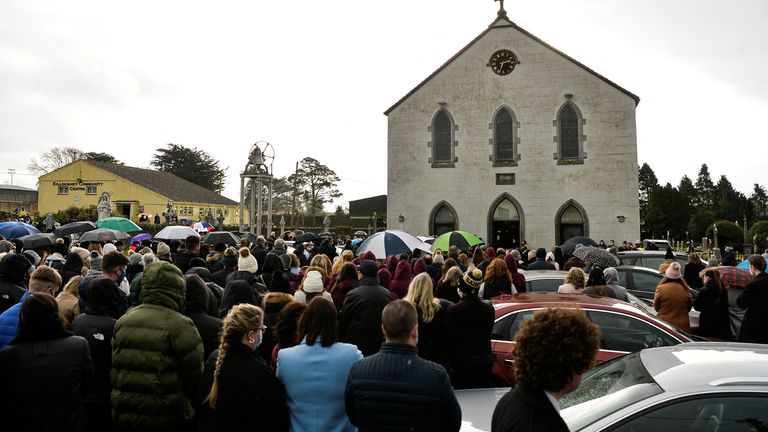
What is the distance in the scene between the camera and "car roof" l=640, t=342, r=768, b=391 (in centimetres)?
309

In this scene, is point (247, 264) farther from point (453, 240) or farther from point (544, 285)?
point (453, 240)

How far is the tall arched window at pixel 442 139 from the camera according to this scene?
29.2 metres

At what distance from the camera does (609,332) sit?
244 inches

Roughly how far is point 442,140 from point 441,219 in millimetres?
4310

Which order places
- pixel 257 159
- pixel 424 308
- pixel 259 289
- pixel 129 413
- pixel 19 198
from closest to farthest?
Answer: pixel 129 413 → pixel 424 308 → pixel 259 289 → pixel 257 159 → pixel 19 198

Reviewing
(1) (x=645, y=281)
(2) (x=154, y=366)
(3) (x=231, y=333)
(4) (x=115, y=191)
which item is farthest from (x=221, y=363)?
(4) (x=115, y=191)

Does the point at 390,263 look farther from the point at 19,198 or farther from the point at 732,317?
the point at 19,198

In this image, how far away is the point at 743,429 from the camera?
118 inches

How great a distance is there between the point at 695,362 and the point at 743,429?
505mm

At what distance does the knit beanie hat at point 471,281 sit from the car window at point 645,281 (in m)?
7.55

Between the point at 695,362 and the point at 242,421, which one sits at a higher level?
the point at 695,362

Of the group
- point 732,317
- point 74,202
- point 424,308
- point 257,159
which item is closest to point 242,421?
point 424,308

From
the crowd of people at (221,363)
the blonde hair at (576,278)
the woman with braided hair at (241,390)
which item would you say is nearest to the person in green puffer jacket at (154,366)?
the crowd of people at (221,363)

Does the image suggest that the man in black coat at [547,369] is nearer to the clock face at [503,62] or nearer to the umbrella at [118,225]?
the umbrella at [118,225]
